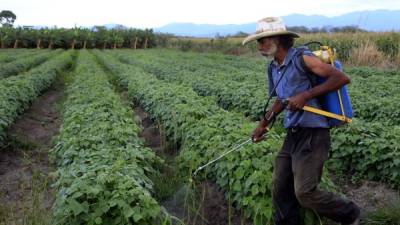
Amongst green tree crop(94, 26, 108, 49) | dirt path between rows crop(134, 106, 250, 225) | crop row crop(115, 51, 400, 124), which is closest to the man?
dirt path between rows crop(134, 106, 250, 225)

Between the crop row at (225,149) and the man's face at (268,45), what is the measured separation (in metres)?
1.36

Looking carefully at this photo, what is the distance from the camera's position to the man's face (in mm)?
3883

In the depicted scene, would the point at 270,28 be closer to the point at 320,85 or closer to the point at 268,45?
the point at 268,45

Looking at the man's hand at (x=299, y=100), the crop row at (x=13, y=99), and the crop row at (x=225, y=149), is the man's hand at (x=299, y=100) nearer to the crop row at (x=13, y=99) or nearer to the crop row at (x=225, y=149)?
the crop row at (x=225, y=149)

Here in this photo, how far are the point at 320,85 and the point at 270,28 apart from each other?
0.68 m

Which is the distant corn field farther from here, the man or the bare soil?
the man

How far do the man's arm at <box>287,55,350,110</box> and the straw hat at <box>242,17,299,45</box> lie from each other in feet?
1.01

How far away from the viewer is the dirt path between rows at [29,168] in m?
4.39

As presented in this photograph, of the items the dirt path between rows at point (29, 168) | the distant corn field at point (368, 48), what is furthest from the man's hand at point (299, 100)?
the distant corn field at point (368, 48)

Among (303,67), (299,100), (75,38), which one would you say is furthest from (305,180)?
(75,38)

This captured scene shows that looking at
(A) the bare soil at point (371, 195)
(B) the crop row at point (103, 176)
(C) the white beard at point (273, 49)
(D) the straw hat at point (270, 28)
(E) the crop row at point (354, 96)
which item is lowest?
(A) the bare soil at point (371, 195)

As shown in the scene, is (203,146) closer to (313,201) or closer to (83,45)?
(313,201)

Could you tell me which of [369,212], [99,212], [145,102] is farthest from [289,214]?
[145,102]

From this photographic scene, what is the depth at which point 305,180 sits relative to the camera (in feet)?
12.2
